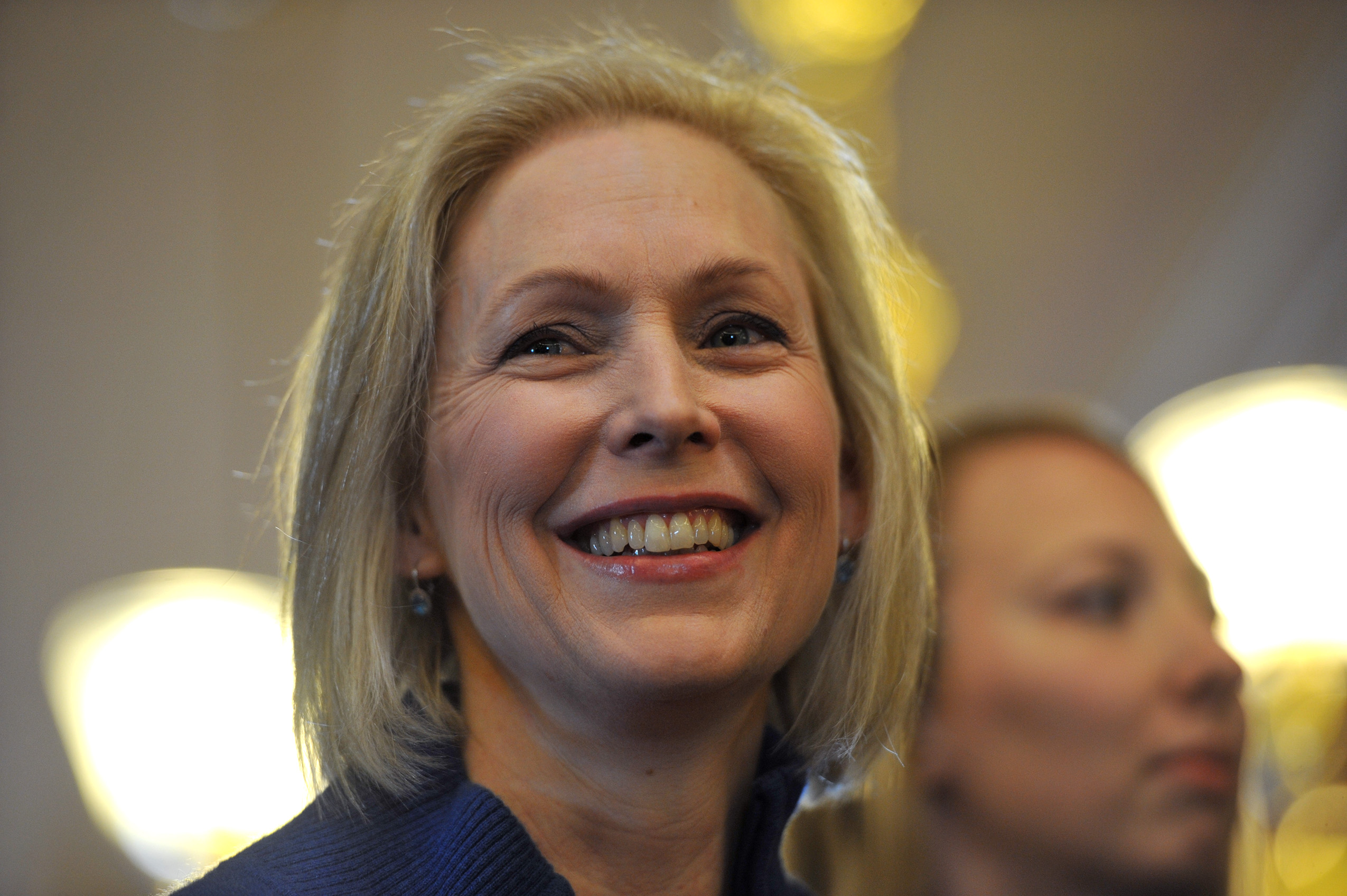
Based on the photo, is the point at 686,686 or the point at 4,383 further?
the point at 4,383

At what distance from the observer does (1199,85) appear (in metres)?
3.07

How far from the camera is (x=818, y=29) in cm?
243

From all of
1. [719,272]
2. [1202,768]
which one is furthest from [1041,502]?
[719,272]

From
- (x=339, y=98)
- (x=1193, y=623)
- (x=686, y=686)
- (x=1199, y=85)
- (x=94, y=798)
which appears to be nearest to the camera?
(x=686, y=686)

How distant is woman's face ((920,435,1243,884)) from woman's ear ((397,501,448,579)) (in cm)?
64

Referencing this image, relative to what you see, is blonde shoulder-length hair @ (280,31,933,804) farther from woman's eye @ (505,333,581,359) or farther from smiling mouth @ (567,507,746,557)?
smiling mouth @ (567,507,746,557)

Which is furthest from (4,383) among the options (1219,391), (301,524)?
(1219,391)

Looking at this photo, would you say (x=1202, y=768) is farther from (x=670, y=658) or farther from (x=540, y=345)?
(x=540, y=345)

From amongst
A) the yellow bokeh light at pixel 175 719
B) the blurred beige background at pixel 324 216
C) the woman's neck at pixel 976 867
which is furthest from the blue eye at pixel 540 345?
the blurred beige background at pixel 324 216

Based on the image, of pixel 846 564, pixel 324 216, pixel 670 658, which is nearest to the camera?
pixel 670 658

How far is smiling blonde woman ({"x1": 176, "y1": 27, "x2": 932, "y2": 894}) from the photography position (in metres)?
0.96

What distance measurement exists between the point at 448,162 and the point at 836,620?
0.64 metres

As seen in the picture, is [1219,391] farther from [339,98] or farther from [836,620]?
[339,98]

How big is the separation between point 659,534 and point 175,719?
1.83 m
